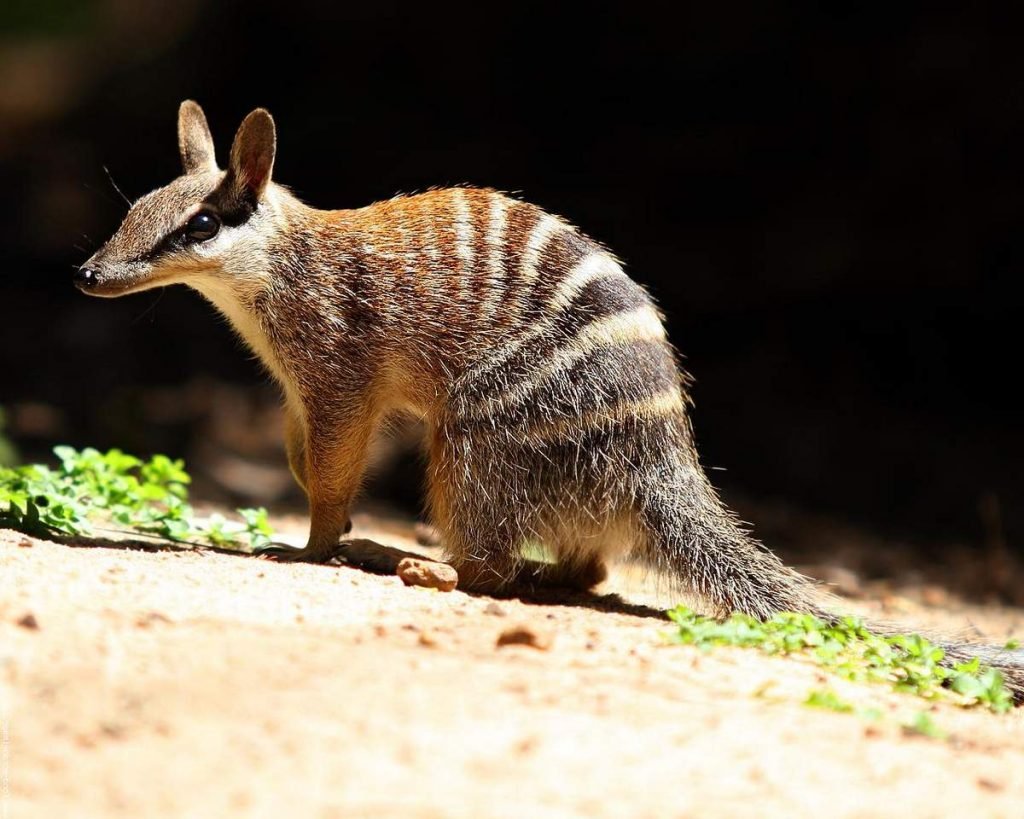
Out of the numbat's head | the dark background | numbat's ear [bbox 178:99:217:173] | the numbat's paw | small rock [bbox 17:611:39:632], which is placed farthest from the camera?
the dark background

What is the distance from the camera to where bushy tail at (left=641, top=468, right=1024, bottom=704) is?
18.0ft

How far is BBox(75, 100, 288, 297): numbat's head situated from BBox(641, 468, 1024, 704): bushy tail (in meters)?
2.35

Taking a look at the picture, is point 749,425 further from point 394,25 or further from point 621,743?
point 621,743

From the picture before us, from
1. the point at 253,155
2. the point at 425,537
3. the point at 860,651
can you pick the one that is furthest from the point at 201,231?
the point at 860,651

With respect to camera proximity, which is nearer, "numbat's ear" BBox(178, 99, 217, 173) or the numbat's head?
the numbat's head

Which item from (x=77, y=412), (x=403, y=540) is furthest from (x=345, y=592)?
(x=77, y=412)

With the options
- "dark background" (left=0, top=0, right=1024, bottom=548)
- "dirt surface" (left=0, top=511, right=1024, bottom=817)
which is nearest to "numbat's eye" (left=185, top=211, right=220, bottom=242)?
"dirt surface" (left=0, top=511, right=1024, bottom=817)

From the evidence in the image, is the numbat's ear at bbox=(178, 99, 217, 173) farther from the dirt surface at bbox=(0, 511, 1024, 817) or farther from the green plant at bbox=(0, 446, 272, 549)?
the dirt surface at bbox=(0, 511, 1024, 817)

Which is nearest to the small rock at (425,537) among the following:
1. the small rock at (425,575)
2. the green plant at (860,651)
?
the small rock at (425,575)

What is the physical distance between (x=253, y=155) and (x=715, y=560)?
301cm

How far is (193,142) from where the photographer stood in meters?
6.35

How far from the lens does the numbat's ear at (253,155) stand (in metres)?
5.81

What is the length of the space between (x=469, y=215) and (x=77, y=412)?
7.71 m

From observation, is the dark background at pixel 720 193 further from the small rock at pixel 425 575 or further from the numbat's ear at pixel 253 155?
the small rock at pixel 425 575
